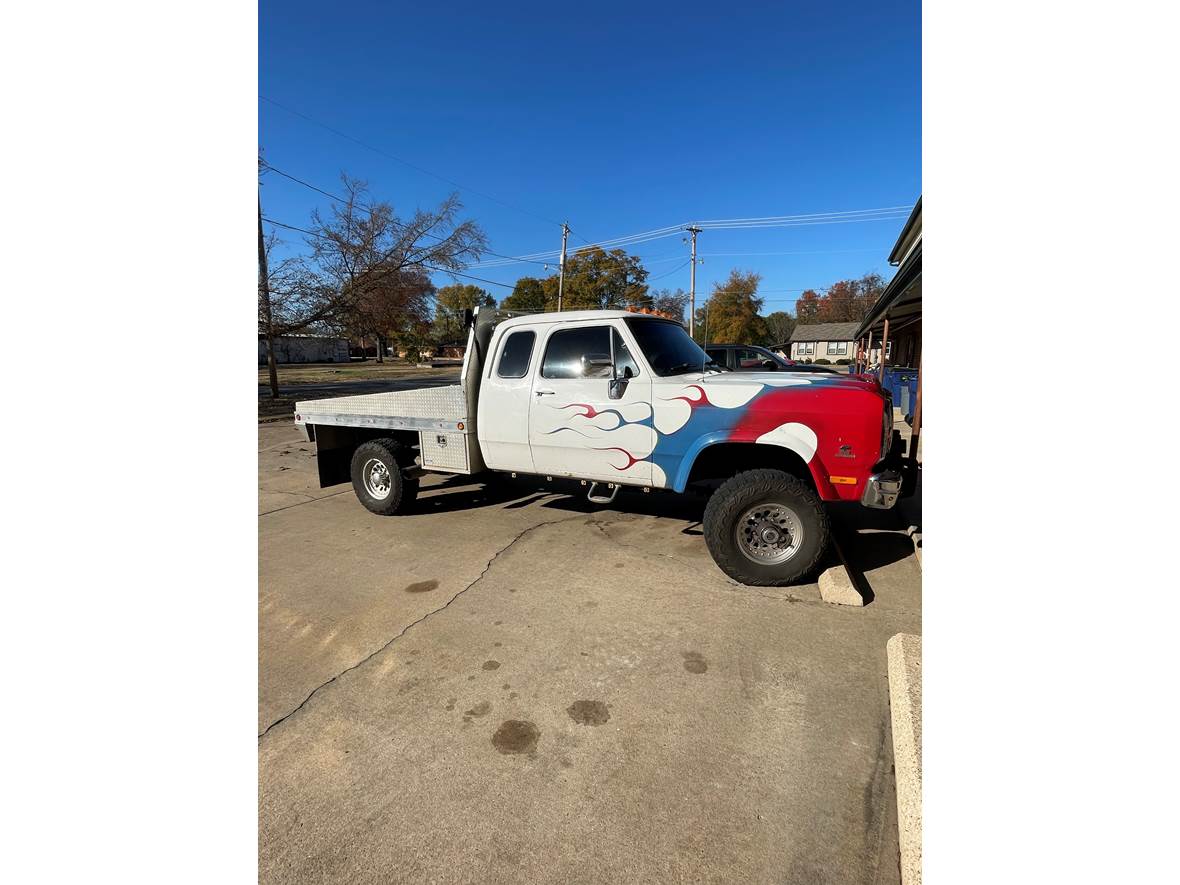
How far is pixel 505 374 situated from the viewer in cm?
483

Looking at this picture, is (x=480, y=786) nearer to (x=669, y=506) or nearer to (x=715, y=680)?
(x=715, y=680)

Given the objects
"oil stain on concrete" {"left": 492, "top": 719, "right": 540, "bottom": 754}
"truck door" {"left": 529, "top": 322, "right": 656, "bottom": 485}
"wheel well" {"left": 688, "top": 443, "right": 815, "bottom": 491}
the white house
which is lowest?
"oil stain on concrete" {"left": 492, "top": 719, "right": 540, "bottom": 754}

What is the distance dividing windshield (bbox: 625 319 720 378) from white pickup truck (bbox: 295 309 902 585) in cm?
2

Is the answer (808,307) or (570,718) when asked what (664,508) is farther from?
(808,307)

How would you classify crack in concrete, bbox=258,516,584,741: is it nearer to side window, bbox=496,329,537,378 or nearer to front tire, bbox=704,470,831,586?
side window, bbox=496,329,537,378

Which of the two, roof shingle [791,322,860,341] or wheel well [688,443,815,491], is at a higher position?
roof shingle [791,322,860,341]

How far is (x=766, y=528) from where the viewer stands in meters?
3.90

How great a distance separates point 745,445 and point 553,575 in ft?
5.80

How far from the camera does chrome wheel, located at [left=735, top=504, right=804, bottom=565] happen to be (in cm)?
383

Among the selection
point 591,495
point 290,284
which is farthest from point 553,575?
point 290,284

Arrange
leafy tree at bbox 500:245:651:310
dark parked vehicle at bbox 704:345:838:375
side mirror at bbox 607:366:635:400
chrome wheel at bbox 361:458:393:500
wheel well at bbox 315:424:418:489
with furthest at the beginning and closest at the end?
leafy tree at bbox 500:245:651:310 → dark parked vehicle at bbox 704:345:838:375 → wheel well at bbox 315:424:418:489 → chrome wheel at bbox 361:458:393:500 → side mirror at bbox 607:366:635:400

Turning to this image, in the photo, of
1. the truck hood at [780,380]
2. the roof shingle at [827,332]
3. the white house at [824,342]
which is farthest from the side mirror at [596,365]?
the white house at [824,342]

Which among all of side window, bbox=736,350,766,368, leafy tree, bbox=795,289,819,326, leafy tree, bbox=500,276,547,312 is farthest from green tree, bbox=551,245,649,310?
leafy tree, bbox=795,289,819,326

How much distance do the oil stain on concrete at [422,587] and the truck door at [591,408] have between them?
133 centimetres
